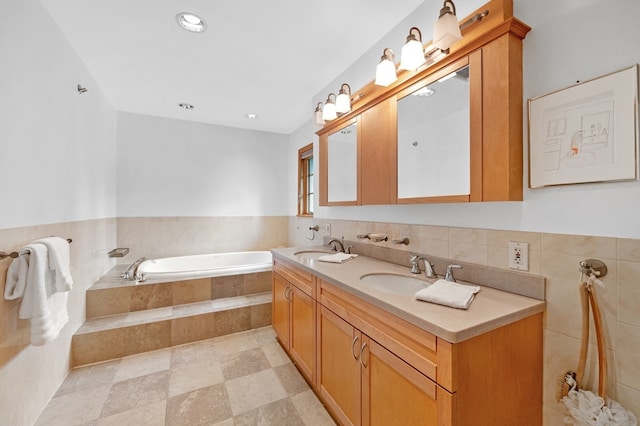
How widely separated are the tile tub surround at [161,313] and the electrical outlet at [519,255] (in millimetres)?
2154

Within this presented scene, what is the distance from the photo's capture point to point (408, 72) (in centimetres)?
148

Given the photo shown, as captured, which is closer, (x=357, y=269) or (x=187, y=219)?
(x=357, y=269)

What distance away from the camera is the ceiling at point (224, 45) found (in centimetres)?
157

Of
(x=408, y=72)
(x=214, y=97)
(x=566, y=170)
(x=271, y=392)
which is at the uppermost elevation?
(x=214, y=97)

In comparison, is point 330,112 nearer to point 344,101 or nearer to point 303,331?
point 344,101

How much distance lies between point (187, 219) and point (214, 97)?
5.43 feet

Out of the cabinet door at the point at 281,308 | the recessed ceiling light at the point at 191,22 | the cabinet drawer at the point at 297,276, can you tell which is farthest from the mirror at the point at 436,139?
the recessed ceiling light at the point at 191,22

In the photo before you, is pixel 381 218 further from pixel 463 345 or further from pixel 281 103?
pixel 281 103

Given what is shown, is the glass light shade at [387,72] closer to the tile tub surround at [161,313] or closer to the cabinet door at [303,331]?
the cabinet door at [303,331]

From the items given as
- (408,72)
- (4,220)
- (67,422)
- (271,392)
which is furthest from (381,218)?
(67,422)

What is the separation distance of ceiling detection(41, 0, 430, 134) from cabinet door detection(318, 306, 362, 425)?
70.6 inches

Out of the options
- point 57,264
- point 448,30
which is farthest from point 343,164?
point 57,264

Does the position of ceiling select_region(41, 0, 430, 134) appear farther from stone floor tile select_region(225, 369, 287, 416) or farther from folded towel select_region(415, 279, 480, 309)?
stone floor tile select_region(225, 369, 287, 416)

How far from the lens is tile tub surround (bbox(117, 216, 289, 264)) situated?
3252mm
